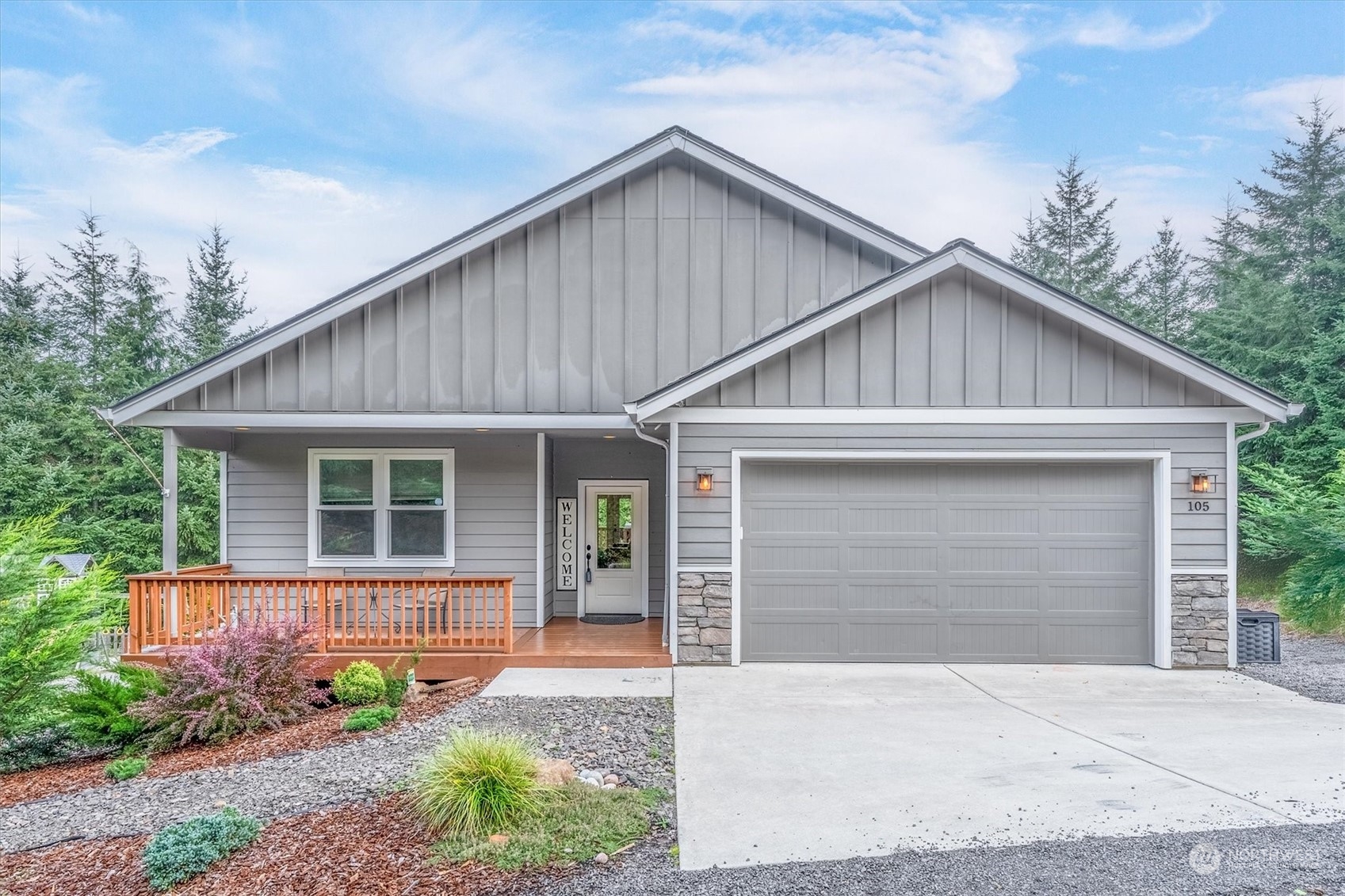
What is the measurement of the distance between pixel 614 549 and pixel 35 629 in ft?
19.5

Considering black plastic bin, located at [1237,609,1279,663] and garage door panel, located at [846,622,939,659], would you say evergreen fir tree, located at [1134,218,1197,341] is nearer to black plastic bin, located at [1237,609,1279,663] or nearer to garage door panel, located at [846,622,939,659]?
black plastic bin, located at [1237,609,1279,663]

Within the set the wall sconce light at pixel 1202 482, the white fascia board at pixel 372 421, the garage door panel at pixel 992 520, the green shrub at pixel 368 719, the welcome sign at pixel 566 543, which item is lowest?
the green shrub at pixel 368 719

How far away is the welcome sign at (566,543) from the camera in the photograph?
982 cm

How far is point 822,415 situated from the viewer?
285 inches

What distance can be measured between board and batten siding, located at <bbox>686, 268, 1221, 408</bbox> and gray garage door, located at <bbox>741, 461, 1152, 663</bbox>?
0.72 m

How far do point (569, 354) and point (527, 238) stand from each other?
1503mm

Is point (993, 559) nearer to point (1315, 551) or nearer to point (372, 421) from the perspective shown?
point (1315, 551)

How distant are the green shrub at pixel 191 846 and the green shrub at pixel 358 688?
2555mm

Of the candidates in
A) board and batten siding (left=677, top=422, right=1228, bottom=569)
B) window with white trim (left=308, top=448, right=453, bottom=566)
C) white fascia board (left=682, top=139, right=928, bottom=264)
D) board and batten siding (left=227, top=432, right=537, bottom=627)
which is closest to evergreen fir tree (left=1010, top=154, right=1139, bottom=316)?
white fascia board (left=682, top=139, right=928, bottom=264)

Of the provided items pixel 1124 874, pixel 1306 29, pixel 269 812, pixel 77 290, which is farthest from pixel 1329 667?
pixel 77 290

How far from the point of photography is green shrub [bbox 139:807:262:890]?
3.39 m

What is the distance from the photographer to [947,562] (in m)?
7.40

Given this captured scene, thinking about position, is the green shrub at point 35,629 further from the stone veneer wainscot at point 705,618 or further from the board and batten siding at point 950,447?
the board and batten siding at point 950,447

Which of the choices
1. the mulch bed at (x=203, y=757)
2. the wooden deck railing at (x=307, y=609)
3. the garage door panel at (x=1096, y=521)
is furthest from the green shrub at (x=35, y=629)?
the garage door panel at (x=1096, y=521)
